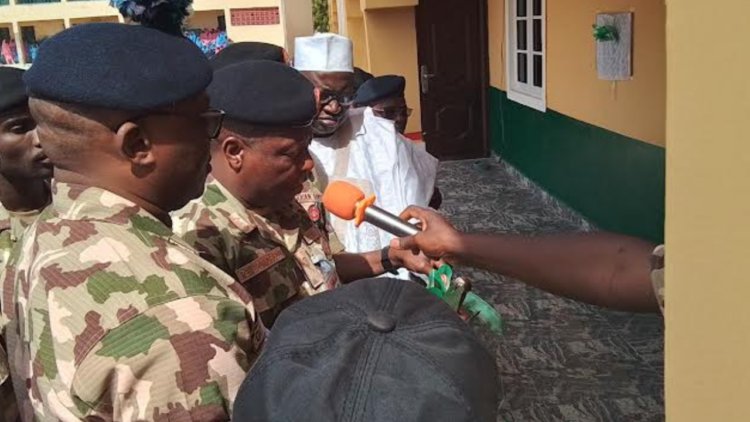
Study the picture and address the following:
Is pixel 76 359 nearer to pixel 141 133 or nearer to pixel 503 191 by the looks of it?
pixel 141 133

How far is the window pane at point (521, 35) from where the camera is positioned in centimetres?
830

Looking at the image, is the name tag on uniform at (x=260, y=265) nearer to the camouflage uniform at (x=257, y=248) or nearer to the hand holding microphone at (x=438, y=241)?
the camouflage uniform at (x=257, y=248)

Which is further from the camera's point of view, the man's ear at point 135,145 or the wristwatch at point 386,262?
the wristwatch at point 386,262

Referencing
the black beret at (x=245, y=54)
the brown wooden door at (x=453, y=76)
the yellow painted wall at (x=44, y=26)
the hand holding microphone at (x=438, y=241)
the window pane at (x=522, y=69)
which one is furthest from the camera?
the yellow painted wall at (x=44, y=26)

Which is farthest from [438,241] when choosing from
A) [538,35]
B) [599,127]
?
[538,35]

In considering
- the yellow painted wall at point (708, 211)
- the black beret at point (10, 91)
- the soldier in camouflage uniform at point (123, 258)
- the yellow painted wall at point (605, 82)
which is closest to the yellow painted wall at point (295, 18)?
the yellow painted wall at point (605, 82)

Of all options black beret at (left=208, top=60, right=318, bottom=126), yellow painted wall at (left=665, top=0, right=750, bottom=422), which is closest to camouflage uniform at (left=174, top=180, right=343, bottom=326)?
black beret at (left=208, top=60, right=318, bottom=126)

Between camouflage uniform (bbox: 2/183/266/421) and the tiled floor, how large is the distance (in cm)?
236

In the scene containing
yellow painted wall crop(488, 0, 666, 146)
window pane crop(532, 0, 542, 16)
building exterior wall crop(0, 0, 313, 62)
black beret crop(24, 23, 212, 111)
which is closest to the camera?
black beret crop(24, 23, 212, 111)

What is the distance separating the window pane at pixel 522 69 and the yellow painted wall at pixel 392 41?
125 centimetres

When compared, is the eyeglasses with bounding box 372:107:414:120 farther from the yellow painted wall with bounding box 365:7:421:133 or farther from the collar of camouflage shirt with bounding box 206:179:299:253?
the yellow painted wall with bounding box 365:7:421:133

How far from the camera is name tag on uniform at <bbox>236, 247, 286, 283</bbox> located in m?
1.83

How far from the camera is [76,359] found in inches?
43.9

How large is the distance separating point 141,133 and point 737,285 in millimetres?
1005
